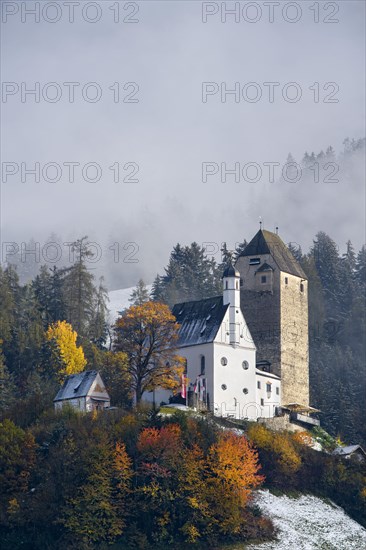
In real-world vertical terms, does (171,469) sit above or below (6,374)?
below

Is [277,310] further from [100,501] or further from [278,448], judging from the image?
[100,501]

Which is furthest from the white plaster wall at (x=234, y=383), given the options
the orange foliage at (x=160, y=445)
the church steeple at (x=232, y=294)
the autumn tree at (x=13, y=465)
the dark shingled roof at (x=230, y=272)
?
the autumn tree at (x=13, y=465)

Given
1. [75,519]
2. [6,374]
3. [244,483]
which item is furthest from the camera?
[6,374]

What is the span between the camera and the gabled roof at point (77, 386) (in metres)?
98.1

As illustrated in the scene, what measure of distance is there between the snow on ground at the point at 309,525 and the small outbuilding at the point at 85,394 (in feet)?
45.0

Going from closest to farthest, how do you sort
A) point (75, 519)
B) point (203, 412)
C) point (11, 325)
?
1. point (75, 519)
2. point (203, 412)
3. point (11, 325)

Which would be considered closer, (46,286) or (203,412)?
(203,412)

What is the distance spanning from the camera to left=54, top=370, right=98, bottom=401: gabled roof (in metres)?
98.1

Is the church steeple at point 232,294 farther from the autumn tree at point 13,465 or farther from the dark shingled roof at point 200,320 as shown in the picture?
the autumn tree at point 13,465

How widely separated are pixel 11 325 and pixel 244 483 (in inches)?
1361

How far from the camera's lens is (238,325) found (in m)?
104

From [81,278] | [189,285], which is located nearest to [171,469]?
[81,278]

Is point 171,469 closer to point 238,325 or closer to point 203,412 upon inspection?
point 203,412

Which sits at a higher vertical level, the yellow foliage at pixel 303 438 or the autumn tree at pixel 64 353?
the autumn tree at pixel 64 353
